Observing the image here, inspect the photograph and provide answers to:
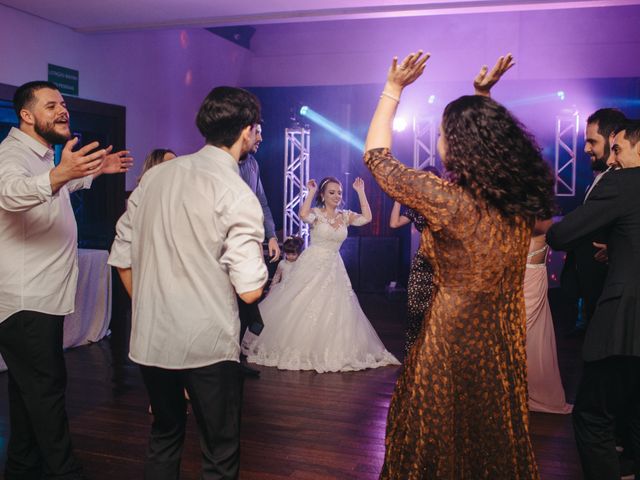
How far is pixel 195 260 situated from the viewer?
195 cm

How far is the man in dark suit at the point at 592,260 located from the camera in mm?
3170

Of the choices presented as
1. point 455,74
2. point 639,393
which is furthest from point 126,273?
point 455,74

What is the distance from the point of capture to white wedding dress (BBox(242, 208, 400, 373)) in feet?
16.7

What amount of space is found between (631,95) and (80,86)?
700 centimetres

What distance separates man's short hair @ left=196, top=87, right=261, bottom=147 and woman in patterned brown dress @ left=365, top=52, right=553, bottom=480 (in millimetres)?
400

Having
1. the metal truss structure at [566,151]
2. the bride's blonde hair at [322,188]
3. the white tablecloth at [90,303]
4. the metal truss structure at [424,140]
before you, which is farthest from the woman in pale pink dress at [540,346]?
the metal truss structure at [424,140]

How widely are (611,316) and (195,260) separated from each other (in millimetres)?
1478

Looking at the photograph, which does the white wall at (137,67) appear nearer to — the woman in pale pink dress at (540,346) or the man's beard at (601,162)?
the woman in pale pink dress at (540,346)

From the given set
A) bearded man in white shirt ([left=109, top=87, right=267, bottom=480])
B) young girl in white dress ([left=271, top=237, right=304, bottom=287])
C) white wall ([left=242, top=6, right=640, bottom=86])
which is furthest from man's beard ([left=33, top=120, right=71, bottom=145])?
white wall ([left=242, top=6, right=640, bottom=86])

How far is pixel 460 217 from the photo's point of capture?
5.92 feet

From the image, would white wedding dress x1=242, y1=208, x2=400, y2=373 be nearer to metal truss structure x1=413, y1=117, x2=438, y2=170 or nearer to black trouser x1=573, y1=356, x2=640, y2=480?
black trouser x1=573, y1=356, x2=640, y2=480

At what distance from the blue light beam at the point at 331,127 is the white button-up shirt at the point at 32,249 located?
7657mm

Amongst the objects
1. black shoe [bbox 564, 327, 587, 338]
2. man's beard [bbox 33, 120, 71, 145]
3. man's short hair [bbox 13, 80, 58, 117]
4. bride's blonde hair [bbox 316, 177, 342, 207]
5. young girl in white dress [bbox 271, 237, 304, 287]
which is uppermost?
man's short hair [bbox 13, 80, 58, 117]

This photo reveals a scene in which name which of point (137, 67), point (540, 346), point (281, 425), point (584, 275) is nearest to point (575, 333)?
point (540, 346)
